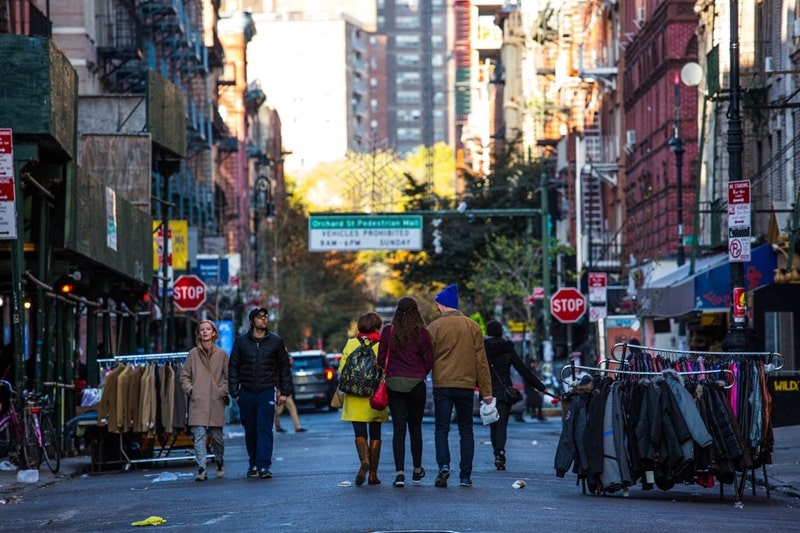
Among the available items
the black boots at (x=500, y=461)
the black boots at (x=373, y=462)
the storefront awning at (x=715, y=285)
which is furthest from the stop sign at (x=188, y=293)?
the black boots at (x=373, y=462)

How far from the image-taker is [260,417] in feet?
65.7

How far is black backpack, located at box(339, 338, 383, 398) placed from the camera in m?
18.3

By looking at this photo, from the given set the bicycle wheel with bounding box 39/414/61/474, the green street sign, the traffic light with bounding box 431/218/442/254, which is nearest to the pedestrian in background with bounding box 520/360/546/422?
the green street sign

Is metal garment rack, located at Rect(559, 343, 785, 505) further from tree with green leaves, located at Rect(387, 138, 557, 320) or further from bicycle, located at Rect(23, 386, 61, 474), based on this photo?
tree with green leaves, located at Rect(387, 138, 557, 320)

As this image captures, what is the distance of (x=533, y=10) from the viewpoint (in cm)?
10219

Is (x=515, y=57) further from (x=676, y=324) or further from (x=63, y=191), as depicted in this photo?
(x=63, y=191)

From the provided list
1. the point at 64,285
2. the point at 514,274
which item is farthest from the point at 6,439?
the point at 514,274

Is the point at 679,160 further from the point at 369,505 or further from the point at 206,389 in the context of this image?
the point at 369,505

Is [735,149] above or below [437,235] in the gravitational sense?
below

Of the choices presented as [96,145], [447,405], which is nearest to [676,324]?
[96,145]

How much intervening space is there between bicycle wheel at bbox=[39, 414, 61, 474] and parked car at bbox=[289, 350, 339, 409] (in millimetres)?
31613

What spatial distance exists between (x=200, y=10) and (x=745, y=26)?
38.5m

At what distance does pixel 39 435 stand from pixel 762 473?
347 inches

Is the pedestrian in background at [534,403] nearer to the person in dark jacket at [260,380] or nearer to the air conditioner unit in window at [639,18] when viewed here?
the air conditioner unit in window at [639,18]
